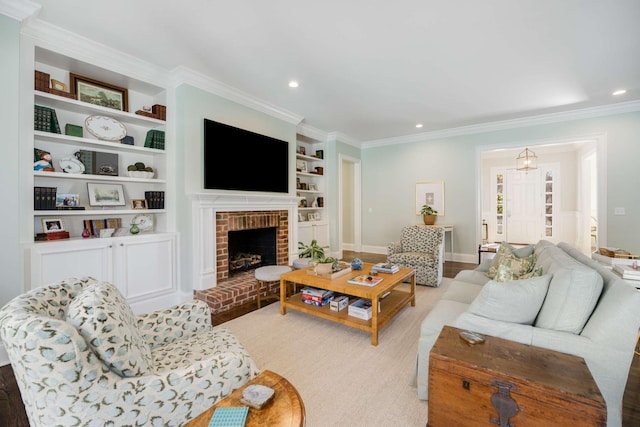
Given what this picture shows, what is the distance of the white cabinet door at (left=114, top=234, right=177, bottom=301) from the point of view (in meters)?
2.84

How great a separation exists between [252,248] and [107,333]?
354 centimetres

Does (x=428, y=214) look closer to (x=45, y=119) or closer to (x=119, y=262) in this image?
(x=119, y=262)

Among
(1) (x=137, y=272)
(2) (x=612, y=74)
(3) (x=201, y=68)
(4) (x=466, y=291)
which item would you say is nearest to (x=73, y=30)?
(3) (x=201, y=68)

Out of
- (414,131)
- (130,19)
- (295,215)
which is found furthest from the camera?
(414,131)

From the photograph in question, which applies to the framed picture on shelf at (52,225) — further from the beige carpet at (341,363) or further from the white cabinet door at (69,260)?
the beige carpet at (341,363)

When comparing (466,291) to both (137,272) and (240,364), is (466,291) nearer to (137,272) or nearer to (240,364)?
(240,364)

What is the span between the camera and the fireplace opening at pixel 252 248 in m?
4.14

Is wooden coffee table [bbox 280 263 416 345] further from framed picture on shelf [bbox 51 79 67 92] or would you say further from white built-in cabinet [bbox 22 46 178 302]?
framed picture on shelf [bbox 51 79 67 92]

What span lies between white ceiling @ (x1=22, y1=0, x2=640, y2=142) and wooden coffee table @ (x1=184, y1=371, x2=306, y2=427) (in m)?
2.47

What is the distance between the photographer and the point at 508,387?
3.82 feet

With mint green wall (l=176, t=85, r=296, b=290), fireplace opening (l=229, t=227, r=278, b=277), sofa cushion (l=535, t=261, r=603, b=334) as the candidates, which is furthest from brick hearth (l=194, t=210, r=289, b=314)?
sofa cushion (l=535, t=261, r=603, b=334)

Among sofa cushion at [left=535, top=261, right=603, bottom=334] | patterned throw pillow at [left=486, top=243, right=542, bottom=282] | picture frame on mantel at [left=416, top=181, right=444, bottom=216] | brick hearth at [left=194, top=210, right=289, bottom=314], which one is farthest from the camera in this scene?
picture frame on mantel at [left=416, top=181, right=444, bottom=216]

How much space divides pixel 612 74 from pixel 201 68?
15.4 feet

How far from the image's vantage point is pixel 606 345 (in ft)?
4.22
